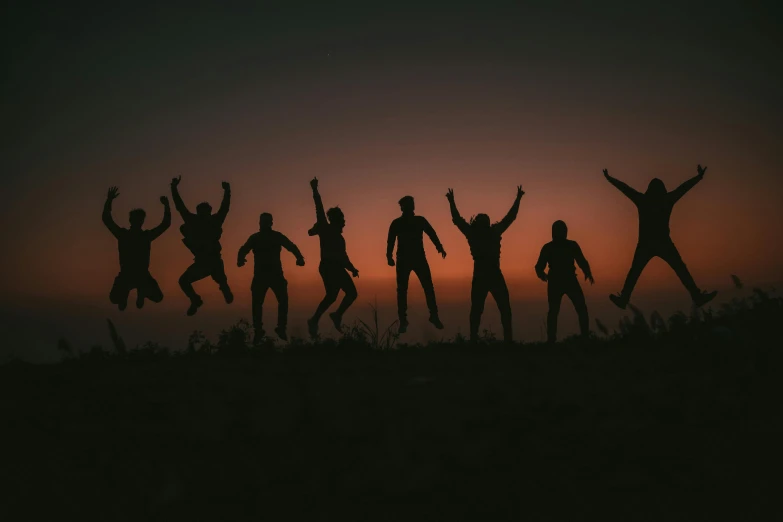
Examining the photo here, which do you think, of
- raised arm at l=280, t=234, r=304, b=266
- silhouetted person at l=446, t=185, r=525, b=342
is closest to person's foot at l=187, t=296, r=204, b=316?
raised arm at l=280, t=234, r=304, b=266

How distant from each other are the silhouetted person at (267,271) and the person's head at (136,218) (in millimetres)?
2547

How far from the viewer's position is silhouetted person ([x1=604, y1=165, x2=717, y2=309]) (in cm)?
1536

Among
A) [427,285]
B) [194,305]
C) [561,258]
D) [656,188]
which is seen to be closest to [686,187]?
Result: [656,188]

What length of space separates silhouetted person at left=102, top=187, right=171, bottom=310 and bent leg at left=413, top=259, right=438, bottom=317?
6023mm

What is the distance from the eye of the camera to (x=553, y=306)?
50.1 ft

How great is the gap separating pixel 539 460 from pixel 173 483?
3963mm

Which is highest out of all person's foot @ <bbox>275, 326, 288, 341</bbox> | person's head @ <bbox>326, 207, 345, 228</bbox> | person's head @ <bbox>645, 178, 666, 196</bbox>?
person's head @ <bbox>645, 178, 666, 196</bbox>

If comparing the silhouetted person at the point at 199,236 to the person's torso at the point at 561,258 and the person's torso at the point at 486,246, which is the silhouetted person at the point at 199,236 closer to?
the person's torso at the point at 486,246

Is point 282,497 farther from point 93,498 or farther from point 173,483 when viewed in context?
point 93,498

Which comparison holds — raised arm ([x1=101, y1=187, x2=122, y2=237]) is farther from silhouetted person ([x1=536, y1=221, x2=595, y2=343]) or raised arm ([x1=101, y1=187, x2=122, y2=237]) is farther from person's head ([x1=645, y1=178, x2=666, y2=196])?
person's head ([x1=645, y1=178, x2=666, y2=196])

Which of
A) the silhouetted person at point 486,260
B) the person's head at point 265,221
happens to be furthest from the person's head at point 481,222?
the person's head at point 265,221

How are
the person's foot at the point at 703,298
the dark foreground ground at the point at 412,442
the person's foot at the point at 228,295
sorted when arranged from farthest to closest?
the person's foot at the point at 228,295 < the person's foot at the point at 703,298 < the dark foreground ground at the point at 412,442

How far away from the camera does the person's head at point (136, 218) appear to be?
1673cm

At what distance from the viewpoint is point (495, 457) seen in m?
7.97
